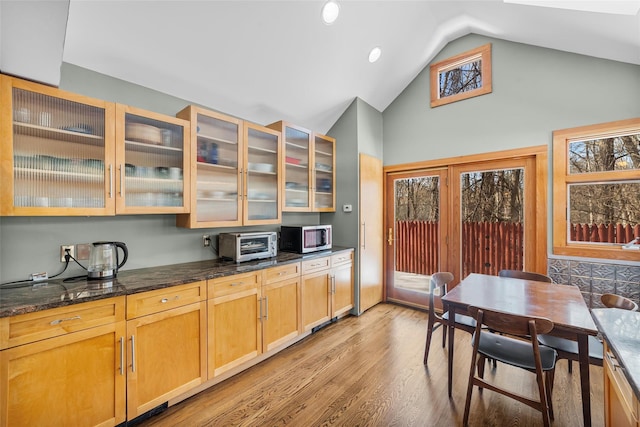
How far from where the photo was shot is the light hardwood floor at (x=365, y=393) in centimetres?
186

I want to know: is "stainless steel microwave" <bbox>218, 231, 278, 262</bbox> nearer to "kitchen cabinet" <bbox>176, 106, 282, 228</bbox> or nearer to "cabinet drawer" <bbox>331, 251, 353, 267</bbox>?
"kitchen cabinet" <bbox>176, 106, 282, 228</bbox>

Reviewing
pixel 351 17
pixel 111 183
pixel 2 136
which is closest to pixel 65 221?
pixel 111 183

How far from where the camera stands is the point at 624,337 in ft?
3.79

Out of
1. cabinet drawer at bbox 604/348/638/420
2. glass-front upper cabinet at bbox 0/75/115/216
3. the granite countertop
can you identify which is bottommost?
cabinet drawer at bbox 604/348/638/420

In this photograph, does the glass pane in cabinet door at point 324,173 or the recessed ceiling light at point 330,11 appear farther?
the glass pane in cabinet door at point 324,173

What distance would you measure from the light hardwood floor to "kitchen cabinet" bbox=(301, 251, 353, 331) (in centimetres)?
33

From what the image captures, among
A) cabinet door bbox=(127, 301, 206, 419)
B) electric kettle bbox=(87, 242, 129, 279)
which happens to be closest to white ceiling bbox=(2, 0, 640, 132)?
electric kettle bbox=(87, 242, 129, 279)

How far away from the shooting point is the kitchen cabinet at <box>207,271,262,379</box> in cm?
215

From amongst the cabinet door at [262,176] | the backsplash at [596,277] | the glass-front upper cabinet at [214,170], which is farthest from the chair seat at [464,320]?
the glass-front upper cabinet at [214,170]

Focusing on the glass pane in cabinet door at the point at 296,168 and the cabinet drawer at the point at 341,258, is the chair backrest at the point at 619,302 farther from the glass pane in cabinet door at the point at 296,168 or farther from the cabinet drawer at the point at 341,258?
the glass pane in cabinet door at the point at 296,168

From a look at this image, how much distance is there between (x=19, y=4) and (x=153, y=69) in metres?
0.95

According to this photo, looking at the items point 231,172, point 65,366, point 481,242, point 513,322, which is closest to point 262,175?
point 231,172

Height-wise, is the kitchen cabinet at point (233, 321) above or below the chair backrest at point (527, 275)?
below

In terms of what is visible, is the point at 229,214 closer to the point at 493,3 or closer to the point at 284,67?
the point at 284,67
